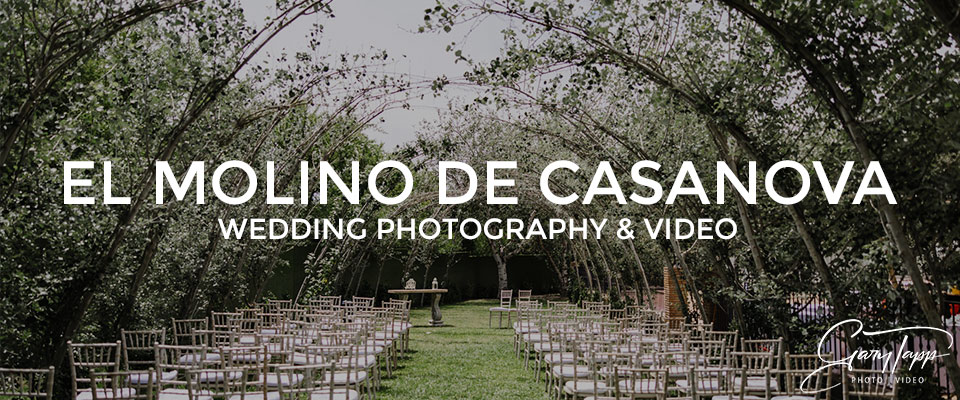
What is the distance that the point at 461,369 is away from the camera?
1015 centimetres

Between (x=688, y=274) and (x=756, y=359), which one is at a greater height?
(x=688, y=274)

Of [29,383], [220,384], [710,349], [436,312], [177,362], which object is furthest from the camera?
[436,312]

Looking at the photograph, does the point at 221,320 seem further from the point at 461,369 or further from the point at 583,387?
the point at 583,387

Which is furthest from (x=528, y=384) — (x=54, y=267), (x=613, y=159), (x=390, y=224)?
(x=390, y=224)

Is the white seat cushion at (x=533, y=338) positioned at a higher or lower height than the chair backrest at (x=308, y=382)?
lower

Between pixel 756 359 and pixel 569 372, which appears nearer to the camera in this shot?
pixel 756 359

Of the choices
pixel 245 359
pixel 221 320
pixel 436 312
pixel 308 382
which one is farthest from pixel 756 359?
pixel 436 312

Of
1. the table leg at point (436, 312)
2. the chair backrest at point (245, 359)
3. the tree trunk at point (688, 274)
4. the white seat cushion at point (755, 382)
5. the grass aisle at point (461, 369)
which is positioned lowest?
the grass aisle at point (461, 369)

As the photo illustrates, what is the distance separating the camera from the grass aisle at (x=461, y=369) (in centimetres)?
840

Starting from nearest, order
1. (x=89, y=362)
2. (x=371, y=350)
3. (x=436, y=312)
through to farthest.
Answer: (x=89, y=362) → (x=371, y=350) → (x=436, y=312)

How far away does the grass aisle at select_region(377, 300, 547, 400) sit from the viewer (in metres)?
8.40

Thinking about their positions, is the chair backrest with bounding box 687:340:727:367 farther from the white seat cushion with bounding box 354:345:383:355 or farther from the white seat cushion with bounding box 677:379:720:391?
the white seat cushion with bounding box 354:345:383:355

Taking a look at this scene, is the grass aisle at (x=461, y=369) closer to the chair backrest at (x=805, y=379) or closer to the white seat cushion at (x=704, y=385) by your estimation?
the white seat cushion at (x=704, y=385)

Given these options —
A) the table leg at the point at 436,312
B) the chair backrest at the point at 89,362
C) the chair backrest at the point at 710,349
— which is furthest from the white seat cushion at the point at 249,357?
the table leg at the point at 436,312
